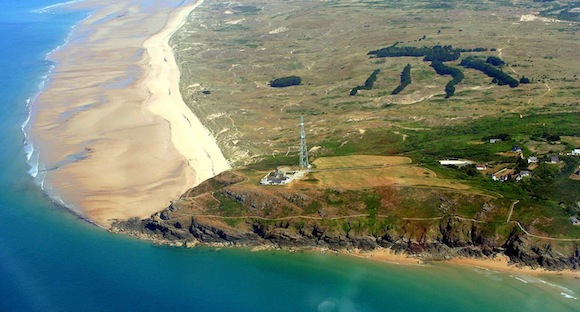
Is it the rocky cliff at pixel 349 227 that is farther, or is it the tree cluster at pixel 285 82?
the tree cluster at pixel 285 82

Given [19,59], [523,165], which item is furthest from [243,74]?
[523,165]

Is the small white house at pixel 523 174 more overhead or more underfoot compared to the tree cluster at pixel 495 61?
more overhead

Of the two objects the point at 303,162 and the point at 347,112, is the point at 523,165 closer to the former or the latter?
the point at 303,162

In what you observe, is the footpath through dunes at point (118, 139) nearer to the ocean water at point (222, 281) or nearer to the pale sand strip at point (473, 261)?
the ocean water at point (222, 281)

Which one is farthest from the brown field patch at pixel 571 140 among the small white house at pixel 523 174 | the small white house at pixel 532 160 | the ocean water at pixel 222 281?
the ocean water at pixel 222 281

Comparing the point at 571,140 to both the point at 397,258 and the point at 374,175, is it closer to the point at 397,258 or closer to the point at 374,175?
the point at 374,175

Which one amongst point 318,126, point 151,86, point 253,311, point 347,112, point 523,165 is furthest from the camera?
point 151,86

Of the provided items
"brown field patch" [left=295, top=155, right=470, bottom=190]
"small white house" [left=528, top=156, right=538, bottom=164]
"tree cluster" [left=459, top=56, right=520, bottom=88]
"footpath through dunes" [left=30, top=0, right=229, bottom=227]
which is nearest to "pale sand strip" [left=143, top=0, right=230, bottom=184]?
"footpath through dunes" [left=30, top=0, right=229, bottom=227]
